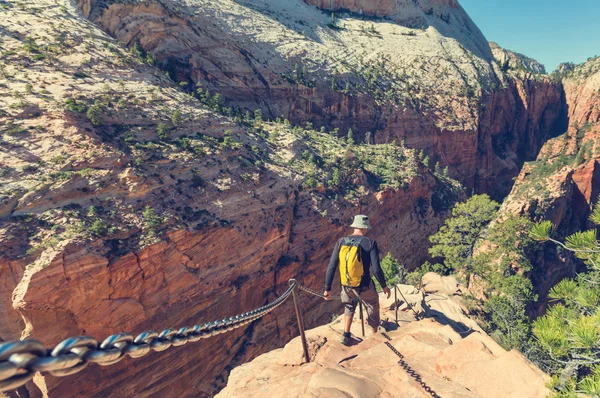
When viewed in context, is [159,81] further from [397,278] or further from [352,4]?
[352,4]

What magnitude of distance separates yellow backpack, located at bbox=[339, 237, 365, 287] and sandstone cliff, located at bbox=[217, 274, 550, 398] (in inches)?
65.2

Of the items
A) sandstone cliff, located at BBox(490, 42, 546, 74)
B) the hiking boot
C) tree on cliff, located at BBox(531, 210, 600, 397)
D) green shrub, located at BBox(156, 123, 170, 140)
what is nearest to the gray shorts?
the hiking boot

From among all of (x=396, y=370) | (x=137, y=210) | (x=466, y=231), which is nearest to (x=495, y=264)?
(x=466, y=231)

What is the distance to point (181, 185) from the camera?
749 inches

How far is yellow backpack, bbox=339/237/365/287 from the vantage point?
666 cm

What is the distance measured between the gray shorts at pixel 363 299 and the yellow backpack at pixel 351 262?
1.02 feet

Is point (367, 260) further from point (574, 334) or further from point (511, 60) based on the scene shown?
point (511, 60)

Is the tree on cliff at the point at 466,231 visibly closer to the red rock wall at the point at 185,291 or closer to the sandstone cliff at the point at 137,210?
the sandstone cliff at the point at 137,210

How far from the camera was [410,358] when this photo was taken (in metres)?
6.50

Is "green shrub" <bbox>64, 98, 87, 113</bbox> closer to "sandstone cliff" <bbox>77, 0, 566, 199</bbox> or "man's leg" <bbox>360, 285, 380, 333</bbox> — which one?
"sandstone cliff" <bbox>77, 0, 566, 199</bbox>

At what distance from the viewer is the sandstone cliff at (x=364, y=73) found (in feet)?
111

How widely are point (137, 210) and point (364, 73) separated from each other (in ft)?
138

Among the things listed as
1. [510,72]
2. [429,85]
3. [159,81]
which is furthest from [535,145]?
[159,81]

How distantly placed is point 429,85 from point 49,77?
49934mm
